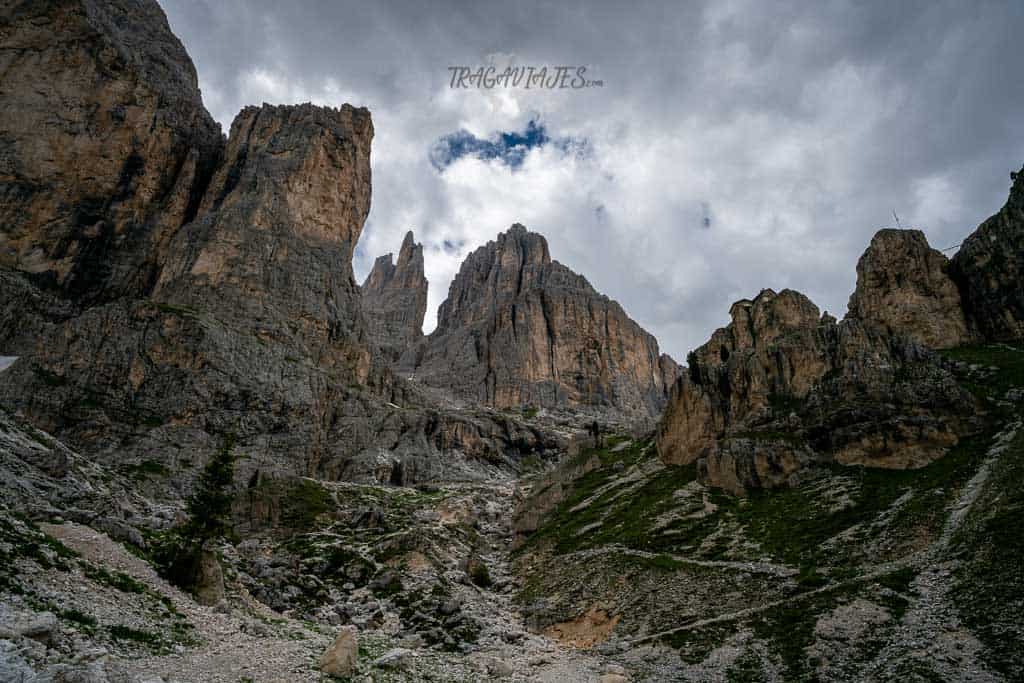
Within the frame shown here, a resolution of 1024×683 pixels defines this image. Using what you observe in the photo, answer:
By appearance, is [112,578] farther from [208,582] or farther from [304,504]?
[304,504]

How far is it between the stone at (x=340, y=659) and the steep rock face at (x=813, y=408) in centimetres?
4320

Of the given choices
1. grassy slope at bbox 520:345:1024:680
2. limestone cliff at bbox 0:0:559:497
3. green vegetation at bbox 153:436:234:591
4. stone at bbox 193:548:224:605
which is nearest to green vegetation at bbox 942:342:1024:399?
grassy slope at bbox 520:345:1024:680

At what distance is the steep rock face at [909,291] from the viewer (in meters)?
88.7

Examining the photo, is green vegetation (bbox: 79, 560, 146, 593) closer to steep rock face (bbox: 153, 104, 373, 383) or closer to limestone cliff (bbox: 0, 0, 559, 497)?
limestone cliff (bbox: 0, 0, 559, 497)

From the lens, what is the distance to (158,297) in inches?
4715

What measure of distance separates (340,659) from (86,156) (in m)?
157

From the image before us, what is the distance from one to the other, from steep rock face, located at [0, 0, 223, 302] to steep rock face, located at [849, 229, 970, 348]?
495 feet

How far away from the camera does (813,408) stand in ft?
192

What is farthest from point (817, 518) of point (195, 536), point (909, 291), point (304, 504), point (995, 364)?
point (909, 291)

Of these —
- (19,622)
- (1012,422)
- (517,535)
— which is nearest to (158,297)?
(517,535)

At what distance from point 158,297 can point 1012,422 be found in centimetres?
13880

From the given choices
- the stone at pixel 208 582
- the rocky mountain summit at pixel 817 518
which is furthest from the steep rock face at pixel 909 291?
the stone at pixel 208 582

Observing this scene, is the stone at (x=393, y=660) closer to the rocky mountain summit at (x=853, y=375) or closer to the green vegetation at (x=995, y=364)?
the rocky mountain summit at (x=853, y=375)

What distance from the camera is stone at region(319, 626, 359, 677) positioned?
70.7 ft
